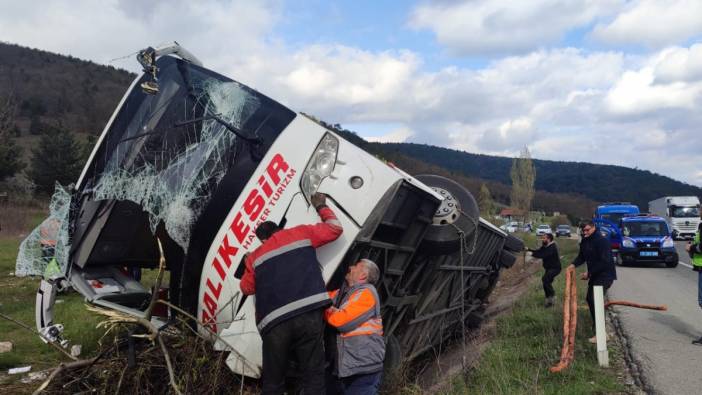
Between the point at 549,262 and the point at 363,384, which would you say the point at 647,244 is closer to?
the point at 549,262

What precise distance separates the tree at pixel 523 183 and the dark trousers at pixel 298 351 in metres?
45.0

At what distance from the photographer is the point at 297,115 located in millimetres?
3848

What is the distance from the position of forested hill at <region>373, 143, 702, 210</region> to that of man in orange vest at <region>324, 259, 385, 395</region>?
130 meters

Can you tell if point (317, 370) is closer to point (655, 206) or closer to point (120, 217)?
point (120, 217)

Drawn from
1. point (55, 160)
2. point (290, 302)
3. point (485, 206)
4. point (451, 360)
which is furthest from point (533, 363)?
point (55, 160)

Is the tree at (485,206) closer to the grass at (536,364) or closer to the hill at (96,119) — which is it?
the hill at (96,119)

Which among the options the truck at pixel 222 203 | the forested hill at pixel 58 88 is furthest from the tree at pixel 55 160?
the truck at pixel 222 203

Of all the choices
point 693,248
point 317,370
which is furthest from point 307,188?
point 693,248

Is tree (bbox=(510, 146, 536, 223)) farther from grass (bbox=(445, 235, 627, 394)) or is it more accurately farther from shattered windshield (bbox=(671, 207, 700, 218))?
grass (bbox=(445, 235, 627, 394))

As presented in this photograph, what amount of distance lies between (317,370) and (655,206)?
39.9 metres

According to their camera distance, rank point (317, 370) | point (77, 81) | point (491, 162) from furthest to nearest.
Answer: point (491, 162) < point (77, 81) < point (317, 370)

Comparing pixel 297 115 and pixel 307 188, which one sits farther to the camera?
pixel 297 115

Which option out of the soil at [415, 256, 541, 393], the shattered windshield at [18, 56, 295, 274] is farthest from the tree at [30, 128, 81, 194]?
the shattered windshield at [18, 56, 295, 274]

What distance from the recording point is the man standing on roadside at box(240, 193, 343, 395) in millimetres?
3178
